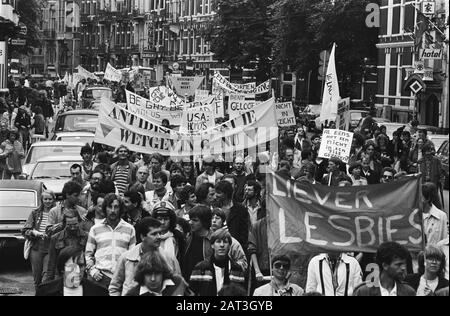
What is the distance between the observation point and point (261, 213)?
13352 millimetres

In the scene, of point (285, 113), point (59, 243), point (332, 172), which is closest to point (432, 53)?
point (285, 113)

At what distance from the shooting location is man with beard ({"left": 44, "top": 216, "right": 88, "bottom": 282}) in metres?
12.7

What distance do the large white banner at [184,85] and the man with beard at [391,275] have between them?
38.9 m

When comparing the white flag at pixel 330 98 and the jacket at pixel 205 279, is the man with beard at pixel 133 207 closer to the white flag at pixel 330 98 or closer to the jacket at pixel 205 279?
the jacket at pixel 205 279

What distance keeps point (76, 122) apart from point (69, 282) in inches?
821

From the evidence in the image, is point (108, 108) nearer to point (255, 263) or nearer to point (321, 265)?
point (255, 263)

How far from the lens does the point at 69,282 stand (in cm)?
1014

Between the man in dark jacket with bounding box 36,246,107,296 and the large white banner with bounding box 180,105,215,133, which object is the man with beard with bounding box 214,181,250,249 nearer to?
the man in dark jacket with bounding box 36,246,107,296

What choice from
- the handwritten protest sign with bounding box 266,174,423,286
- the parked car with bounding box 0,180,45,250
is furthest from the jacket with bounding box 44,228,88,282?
the parked car with bounding box 0,180,45,250

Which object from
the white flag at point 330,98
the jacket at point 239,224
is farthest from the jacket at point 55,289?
the white flag at point 330,98

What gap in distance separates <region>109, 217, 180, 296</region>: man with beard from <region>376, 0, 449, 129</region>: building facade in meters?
41.0

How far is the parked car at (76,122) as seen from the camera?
30453mm

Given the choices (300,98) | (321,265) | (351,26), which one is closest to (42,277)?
(321,265)

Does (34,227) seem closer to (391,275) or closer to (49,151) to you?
(391,275)
